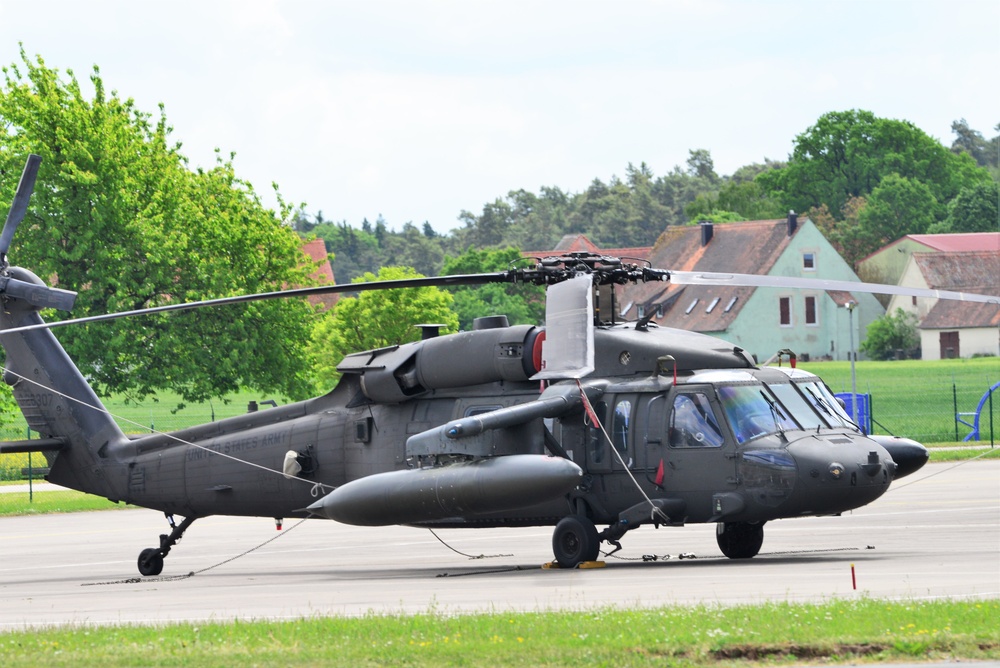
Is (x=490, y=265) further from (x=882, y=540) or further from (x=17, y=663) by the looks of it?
(x=17, y=663)

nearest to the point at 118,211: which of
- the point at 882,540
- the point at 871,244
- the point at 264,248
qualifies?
the point at 264,248

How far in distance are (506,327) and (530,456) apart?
8.26 ft

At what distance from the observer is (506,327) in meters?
18.9

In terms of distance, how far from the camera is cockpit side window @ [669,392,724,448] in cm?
1731

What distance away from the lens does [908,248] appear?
114438 mm

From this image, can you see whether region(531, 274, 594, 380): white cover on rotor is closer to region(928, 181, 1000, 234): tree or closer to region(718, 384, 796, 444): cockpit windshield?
region(718, 384, 796, 444): cockpit windshield

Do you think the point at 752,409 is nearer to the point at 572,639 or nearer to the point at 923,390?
the point at 572,639

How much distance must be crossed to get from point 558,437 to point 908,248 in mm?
101311

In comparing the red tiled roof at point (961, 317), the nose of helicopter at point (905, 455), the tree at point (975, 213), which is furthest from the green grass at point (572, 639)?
the tree at point (975, 213)

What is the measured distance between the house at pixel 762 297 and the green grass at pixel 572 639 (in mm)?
74960

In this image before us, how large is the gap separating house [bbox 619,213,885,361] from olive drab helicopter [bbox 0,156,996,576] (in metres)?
67.6

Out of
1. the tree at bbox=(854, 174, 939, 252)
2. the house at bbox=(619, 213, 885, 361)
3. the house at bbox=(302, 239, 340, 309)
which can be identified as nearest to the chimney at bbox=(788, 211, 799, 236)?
the house at bbox=(619, 213, 885, 361)

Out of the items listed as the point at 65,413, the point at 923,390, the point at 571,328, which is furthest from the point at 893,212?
the point at 571,328

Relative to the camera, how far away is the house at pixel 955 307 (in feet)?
301
